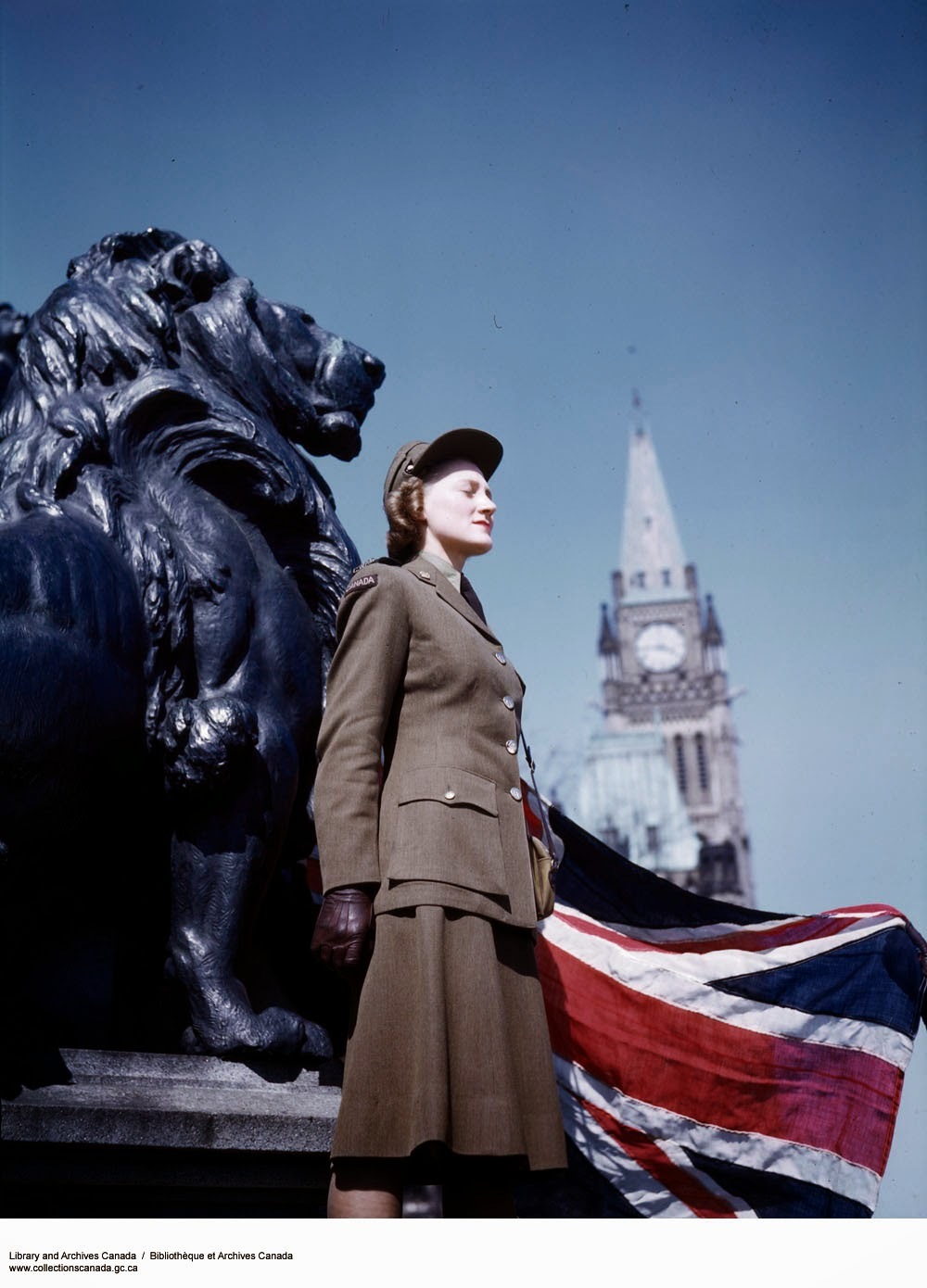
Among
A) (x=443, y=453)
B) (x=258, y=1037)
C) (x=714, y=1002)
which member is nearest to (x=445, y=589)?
(x=443, y=453)

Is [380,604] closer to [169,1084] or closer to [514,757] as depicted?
[514,757]

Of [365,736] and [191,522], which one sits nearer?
[365,736]

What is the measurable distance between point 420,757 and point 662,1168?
1778 millimetres

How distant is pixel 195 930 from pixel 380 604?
1.05 metres

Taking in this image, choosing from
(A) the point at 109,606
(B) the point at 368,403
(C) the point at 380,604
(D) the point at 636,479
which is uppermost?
(D) the point at 636,479

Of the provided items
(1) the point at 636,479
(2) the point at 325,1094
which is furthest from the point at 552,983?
(1) the point at 636,479

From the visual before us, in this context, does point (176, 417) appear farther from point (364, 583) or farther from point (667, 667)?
point (667, 667)

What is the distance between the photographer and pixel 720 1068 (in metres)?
3.71

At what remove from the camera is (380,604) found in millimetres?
2592

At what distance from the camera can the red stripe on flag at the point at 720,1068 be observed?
11.8ft

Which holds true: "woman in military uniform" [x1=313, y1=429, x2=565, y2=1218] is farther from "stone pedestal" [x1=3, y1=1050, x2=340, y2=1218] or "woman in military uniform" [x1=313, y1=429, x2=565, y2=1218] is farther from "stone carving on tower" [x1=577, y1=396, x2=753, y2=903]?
"stone carving on tower" [x1=577, y1=396, x2=753, y2=903]

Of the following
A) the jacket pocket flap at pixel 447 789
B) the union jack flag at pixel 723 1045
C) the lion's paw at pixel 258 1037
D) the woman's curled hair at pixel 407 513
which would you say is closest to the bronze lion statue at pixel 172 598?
the lion's paw at pixel 258 1037

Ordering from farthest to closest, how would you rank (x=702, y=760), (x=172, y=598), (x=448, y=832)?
(x=702, y=760) < (x=172, y=598) < (x=448, y=832)

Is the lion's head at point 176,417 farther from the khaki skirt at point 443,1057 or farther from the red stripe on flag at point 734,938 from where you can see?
the red stripe on flag at point 734,938
